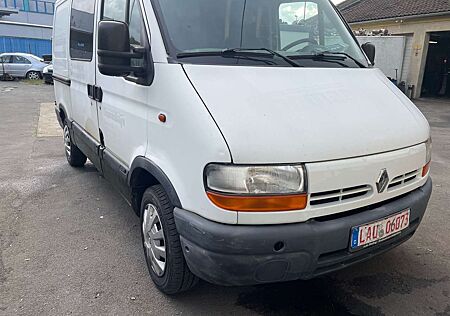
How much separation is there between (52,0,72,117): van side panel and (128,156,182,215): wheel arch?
2.46 metres

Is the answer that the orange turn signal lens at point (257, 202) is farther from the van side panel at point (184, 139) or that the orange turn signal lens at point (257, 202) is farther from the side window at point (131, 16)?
the side window at point (131, 16)

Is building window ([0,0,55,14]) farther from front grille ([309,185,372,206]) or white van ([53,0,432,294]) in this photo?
front grille ([309,185,372,206])

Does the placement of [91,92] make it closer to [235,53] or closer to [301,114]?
[235,53]

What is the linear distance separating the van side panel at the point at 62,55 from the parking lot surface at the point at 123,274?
1.27m

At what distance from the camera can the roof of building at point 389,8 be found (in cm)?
1542

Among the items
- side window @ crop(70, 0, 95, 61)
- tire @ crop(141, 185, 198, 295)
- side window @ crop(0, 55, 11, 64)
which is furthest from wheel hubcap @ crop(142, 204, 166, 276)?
side window @ crop(0, 55, 11, 64)

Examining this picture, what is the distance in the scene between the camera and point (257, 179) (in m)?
1.99

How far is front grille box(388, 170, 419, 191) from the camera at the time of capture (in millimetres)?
2363

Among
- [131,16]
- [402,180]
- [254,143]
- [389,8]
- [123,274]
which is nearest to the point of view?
[254,143]

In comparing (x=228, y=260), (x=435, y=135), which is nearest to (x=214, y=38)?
(x=228, y=260)

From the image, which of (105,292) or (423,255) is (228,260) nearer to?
(105,292)

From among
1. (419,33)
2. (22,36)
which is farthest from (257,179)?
(22,36)

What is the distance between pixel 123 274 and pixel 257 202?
155cm

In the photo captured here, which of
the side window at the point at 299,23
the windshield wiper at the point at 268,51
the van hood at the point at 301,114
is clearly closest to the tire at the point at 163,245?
the van hood at the point at 301,114
